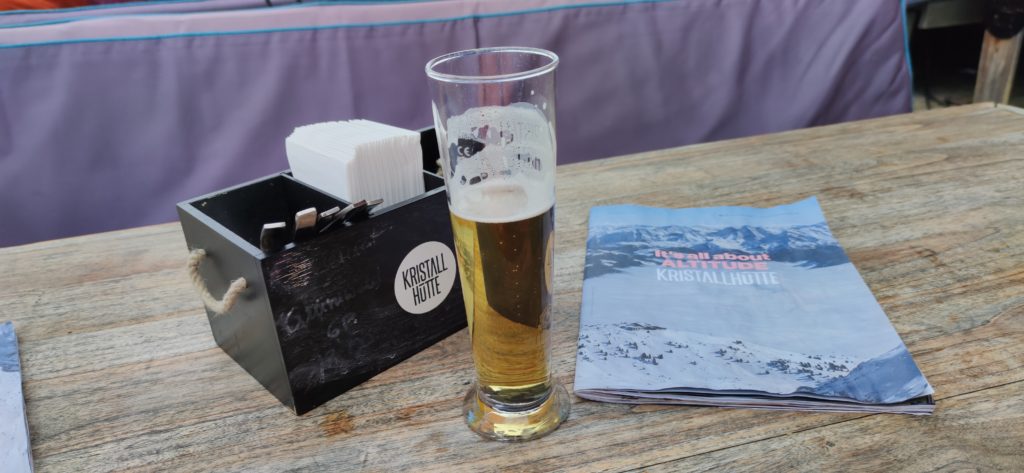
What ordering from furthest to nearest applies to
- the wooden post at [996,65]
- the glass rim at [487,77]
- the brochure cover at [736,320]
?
the wooden post at [996,65]
the brochure cover at [736,320]
the glass rim at [487,77]

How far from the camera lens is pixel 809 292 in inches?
23.6

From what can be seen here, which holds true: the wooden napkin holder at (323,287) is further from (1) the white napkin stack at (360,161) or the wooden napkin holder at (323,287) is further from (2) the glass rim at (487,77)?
(2) the glass rim at (487,77)

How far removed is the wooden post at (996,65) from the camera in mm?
1644

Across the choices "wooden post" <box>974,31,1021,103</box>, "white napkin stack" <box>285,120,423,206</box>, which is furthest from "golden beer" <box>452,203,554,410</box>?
"wooden post" <box>974,31,1021,103</box>

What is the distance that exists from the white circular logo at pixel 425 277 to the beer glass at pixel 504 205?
97 millimetres

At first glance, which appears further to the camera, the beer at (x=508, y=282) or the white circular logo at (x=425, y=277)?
the white circular logo at (x=425, y=277)

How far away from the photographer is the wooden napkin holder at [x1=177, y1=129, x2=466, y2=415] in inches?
19.0

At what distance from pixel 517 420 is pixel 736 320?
8.1 inches

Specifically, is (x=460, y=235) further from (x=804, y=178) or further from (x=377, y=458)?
(x=804, y=178)

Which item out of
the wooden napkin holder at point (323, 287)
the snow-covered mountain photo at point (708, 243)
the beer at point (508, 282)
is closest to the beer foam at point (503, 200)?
the beer at point (508, 282)

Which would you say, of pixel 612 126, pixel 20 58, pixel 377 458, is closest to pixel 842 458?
pixel 377 458

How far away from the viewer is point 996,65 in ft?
5.44

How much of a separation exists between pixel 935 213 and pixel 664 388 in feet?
1.39

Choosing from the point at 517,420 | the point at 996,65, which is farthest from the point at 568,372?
the point at 996,65
